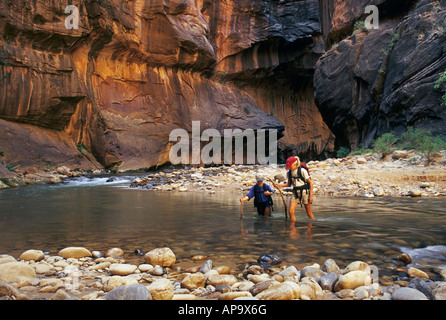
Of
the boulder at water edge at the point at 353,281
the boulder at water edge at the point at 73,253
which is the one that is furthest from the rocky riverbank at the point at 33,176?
the boulder at water edge at the point at 353,281

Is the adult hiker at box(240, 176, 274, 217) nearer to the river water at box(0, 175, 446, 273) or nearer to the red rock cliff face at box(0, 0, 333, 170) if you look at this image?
the river water at box(0, 175, 446, 273)

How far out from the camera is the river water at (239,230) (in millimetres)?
3684

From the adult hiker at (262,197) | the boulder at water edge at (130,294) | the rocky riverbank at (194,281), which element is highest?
the adult hiker at (262,197)

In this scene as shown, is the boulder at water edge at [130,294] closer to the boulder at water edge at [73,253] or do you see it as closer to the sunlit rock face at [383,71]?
the boulder at water edge at [73,253]

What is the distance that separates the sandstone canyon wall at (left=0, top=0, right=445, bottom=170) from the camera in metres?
14.8

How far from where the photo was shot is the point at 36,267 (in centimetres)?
305

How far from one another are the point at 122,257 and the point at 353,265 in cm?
247

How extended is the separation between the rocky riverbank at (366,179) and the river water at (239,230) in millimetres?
943

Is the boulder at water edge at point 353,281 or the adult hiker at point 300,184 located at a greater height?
the adult hiker at point 300,184

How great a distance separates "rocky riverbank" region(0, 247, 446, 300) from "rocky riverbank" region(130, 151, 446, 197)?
601 cm

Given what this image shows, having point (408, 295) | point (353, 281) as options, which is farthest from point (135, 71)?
point (408, 295)

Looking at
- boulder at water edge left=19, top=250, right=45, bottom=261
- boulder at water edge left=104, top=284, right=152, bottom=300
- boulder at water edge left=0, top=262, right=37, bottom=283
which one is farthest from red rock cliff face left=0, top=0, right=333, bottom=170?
boulder at water edge left=104, top=284, right=152, bottom=300

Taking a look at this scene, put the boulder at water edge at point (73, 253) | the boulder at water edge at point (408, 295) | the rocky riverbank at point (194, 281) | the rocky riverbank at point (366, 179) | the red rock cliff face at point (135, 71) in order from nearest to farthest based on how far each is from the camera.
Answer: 1. the boulder at water edge at point (408, 295)
2. the rocky riverbank at point (194, 281)
3. the boulder at water edge at point (73, 253)
4. the rocky riverbank at point (366, 179)
5. the red rock cliff face at point (135, 71)
